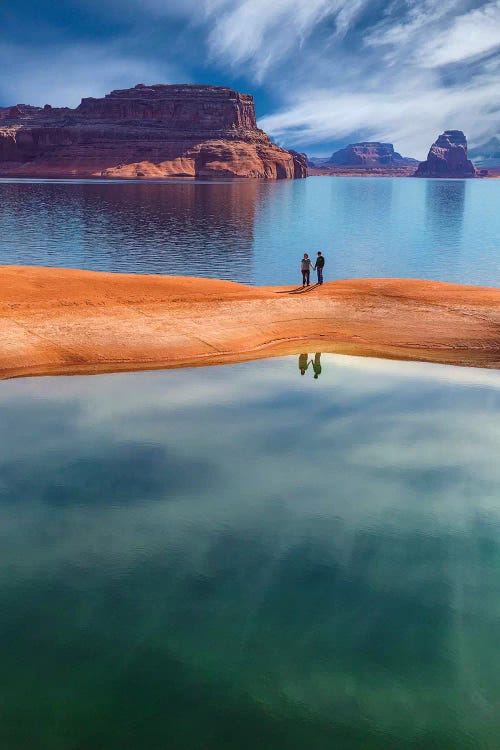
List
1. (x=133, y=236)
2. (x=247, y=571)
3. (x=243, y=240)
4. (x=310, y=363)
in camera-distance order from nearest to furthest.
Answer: (x=247, y=571) → (x=310, y=363) → (x=133, y=236) → (x=243, y=240)

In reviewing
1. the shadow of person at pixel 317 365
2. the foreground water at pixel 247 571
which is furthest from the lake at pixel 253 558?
the shadow of person at pixel 317 365

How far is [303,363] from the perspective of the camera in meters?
29.6

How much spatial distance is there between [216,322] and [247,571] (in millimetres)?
19308

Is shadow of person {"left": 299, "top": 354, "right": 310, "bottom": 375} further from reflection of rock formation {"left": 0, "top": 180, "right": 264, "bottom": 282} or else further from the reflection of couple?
reflection of rock formation {"left": 0, "top": 180, "right": 264, "bottom": 282}

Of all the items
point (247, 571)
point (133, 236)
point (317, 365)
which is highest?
point (133, 236)

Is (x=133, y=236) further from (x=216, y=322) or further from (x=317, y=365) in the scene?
(x=317, y=365)

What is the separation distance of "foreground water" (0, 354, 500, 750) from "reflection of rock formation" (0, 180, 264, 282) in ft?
98.2

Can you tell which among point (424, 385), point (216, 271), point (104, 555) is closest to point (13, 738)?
point (104, 555)

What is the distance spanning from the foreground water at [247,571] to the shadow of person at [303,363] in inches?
144

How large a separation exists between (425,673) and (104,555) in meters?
7.49

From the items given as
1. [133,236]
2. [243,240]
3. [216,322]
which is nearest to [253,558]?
[216,322]

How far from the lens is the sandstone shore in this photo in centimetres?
2909

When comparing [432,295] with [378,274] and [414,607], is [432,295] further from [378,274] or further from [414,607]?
[414,607]

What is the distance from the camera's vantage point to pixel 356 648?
12672mm
